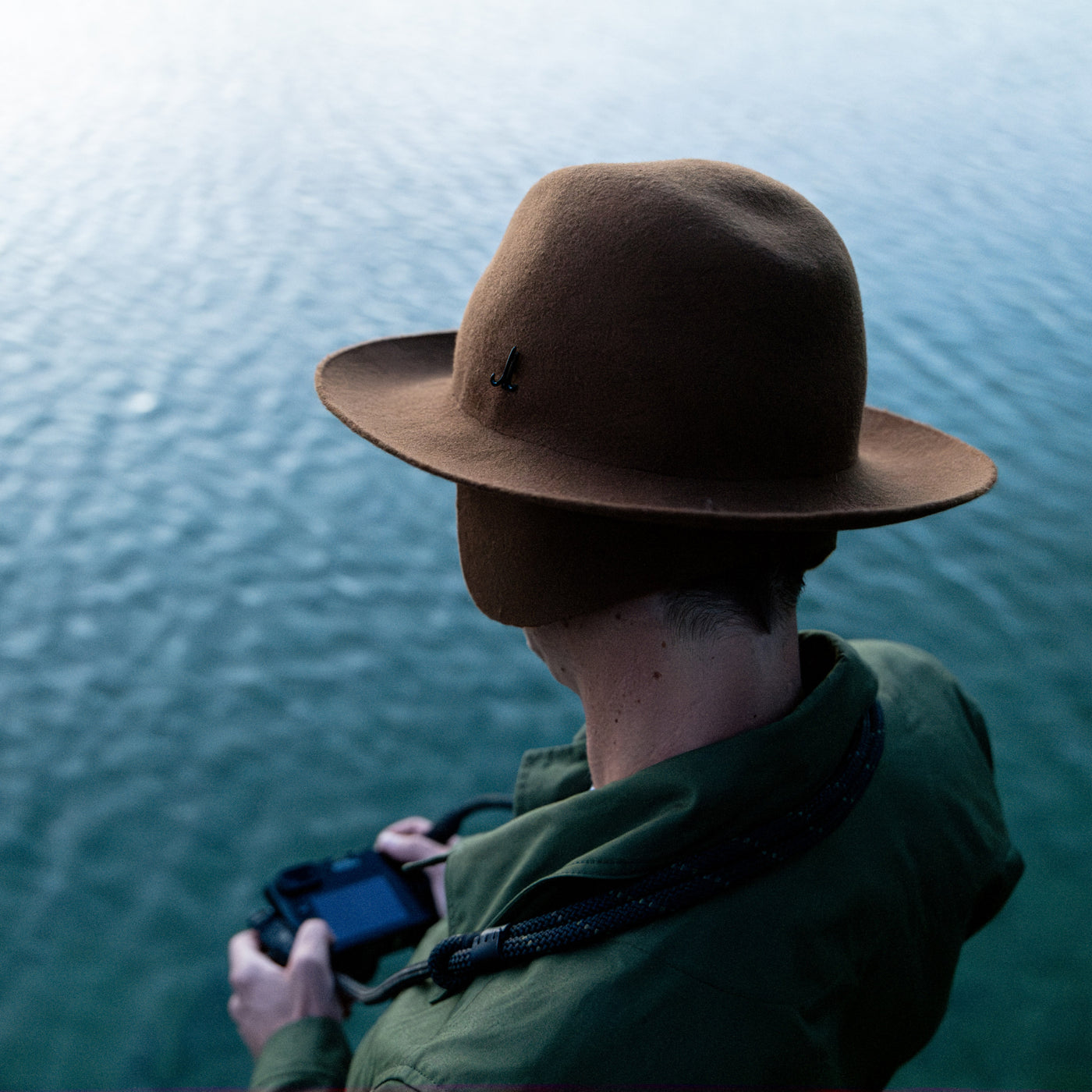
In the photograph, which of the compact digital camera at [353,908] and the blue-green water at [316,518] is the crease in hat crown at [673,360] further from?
the blue-green water at [316,518]

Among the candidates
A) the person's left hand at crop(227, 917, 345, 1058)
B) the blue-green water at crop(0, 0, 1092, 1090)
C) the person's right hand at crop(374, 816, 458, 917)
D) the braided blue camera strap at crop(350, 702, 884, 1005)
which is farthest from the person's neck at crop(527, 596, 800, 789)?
the blue-green water at crop(0, 0, 1092, 1090)

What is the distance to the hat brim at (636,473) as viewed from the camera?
1.33 metres

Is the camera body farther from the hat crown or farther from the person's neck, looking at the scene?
the hat crown

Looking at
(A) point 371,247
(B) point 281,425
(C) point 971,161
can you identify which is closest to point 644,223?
(B) point 281,425

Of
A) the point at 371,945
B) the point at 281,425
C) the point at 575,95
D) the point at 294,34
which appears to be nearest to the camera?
the point at 371,945

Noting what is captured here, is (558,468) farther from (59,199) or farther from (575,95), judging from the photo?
(575,95)

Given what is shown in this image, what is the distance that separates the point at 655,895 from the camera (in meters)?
1.30

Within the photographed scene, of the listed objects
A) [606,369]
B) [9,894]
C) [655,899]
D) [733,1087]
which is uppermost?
[606,369]

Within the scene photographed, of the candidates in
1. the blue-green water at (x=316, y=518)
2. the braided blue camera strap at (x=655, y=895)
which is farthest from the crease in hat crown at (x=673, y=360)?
the blue-green water at (x=316, y=518)

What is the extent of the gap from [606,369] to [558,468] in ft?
0.45

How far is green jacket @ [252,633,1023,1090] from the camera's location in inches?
48.6

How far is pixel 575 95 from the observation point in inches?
394

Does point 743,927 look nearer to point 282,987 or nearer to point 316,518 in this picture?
point 282,987

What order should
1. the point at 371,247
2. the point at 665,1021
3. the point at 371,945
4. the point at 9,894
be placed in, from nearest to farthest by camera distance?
1. the point at 665,1021
2. the point at 371,945
3. the point at 9,894
4. the point at 371,247
